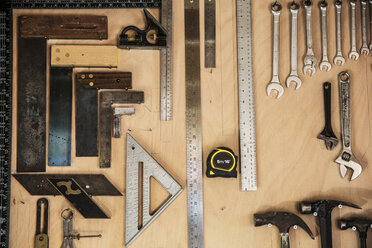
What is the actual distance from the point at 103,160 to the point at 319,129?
1.52 meters

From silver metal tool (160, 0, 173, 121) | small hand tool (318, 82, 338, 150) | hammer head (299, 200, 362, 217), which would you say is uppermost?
silver metal tool (160, 0, 173, 121)

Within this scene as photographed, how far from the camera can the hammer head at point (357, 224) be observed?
8.07 ft

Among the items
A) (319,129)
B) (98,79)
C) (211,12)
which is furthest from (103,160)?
(319,129)

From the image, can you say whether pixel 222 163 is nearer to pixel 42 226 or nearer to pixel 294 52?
pixel 294 52

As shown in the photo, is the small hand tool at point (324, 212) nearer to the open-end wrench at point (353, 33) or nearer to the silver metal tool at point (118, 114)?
the open-end wrench at point (353, 33)

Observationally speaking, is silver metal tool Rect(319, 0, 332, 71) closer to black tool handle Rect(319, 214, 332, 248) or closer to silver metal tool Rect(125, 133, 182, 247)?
black tool handle Rect(319, 214, 332, 248)

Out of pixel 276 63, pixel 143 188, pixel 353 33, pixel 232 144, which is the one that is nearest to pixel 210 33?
pixel 276 63

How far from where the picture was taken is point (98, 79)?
99.7 inches

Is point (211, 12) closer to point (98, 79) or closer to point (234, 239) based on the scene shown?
point (98, 79)

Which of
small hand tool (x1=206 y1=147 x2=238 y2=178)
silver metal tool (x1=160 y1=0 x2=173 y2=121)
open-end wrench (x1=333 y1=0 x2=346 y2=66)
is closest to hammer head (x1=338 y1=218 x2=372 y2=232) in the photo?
small hand tool (x1=206 y1=147 x2=238 y2=178)

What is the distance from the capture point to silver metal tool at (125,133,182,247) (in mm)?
2473

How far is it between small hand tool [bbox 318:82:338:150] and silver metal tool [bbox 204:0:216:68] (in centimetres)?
81

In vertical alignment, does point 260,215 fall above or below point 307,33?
below

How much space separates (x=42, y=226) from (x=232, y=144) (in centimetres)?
141
